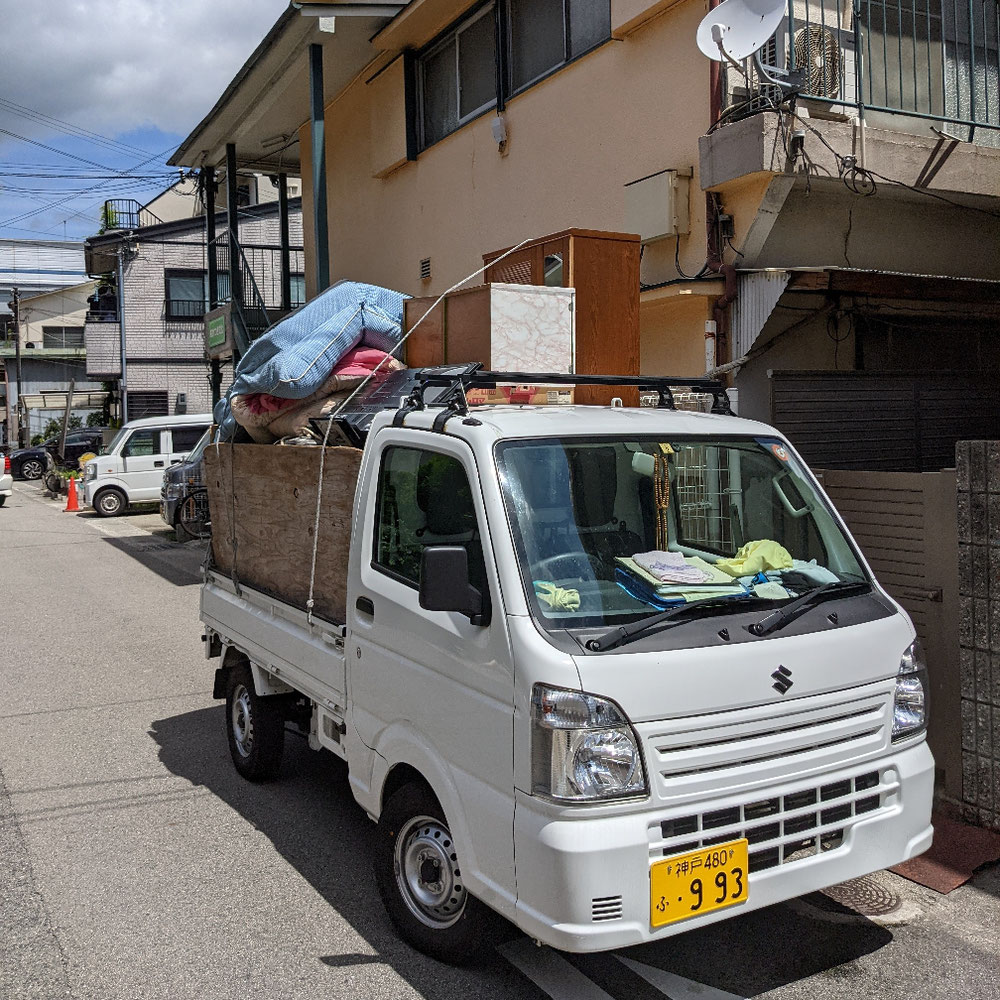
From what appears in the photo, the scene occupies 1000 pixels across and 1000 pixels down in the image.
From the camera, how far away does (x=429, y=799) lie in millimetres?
3586

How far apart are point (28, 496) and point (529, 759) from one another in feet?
91.3

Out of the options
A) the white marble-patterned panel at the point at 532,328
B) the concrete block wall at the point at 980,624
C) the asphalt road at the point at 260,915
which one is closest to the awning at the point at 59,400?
the asphalt road at the point at 260,915

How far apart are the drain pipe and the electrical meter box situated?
9.6 inches

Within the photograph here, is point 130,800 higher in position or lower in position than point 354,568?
lower

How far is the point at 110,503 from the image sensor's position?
2098cm

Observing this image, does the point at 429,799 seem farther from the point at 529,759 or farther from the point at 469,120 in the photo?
the point at 469,120

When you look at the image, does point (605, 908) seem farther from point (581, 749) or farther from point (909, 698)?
point (909, 698)

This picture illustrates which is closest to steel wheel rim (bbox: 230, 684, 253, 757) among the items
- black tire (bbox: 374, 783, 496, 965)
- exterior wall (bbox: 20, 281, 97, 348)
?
black tire (bbox: 374, 783, 496, 965)

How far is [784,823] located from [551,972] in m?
1.04

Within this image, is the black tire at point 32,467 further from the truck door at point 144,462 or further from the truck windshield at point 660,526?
the truck windshield at point 660,526

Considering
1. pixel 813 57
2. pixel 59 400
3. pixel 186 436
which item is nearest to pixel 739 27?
pixel 813 57

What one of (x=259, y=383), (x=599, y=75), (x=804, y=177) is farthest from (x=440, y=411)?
(x=599, y=75)

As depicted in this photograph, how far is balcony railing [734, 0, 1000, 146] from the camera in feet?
24.6

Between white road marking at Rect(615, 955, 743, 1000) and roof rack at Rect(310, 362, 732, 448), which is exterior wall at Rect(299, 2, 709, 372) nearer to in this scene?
roof rack at Rect(310, 362, 732, 448)
